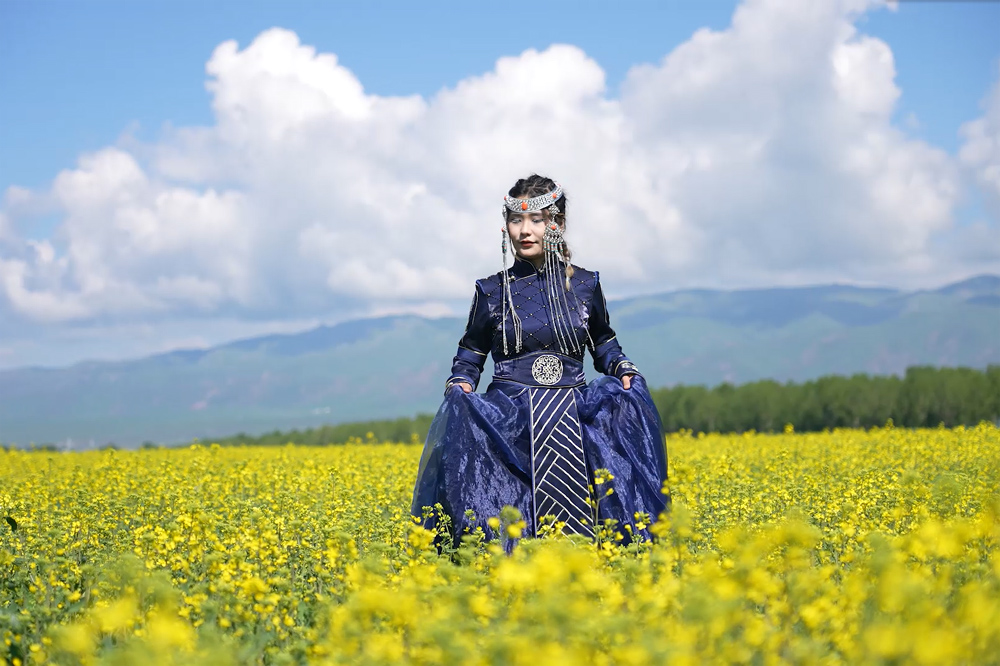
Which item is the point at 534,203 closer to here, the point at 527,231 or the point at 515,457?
the point at 527,231

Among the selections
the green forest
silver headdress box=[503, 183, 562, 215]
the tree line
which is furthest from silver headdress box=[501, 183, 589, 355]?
the tree line

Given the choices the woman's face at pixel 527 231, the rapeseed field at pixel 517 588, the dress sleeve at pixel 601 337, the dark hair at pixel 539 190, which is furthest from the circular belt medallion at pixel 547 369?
the rapeseed field at pixel 517 588

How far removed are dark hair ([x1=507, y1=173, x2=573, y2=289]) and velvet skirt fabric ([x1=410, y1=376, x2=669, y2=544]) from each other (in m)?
1.04

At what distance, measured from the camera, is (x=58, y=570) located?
17.6 ft

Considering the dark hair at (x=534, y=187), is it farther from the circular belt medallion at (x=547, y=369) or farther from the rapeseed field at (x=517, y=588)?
the rapeseed field at (x=517, y=588)

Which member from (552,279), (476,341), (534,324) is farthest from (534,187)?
(476,341)

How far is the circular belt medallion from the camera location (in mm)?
6773

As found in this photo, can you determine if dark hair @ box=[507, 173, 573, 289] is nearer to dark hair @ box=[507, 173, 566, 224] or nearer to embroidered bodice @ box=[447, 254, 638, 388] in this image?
dark hair @ box=[507, 173, 566, 224]

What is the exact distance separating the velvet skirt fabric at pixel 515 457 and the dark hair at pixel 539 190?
3.42 ft

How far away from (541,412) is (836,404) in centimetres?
2691

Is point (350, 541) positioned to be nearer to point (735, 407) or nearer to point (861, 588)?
point (861, 588)

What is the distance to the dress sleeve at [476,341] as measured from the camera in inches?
278

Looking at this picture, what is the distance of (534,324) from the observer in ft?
22.5

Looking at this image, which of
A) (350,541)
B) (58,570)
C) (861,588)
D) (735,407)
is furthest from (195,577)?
(735,407)
